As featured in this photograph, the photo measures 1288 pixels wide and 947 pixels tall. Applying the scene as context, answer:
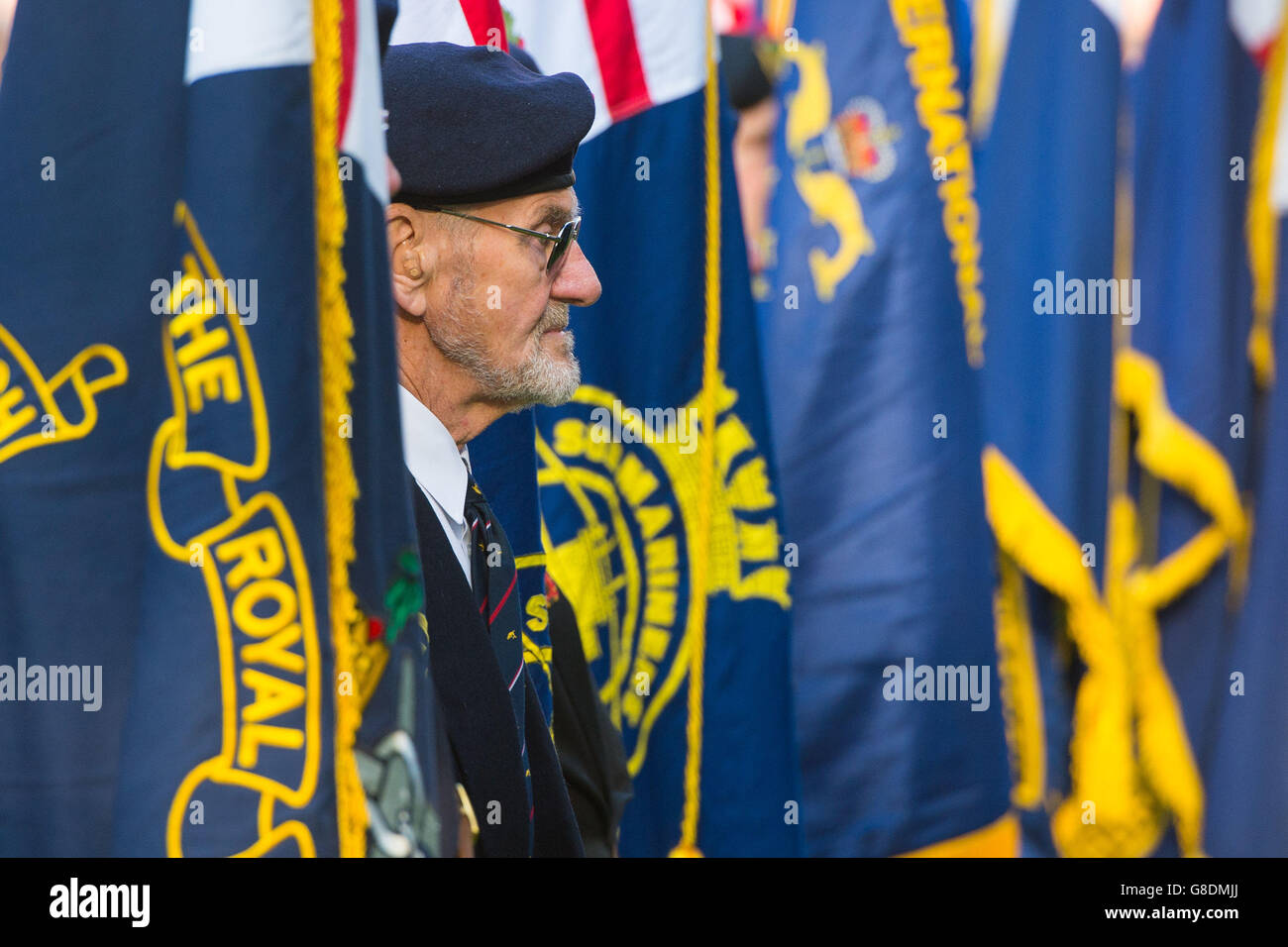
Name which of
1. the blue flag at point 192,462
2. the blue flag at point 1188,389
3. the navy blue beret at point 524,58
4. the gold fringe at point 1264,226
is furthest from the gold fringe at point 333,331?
the gold fringe at point 1264,226

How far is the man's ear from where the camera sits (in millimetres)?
1286

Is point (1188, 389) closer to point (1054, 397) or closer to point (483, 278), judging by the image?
point (1054, 397)

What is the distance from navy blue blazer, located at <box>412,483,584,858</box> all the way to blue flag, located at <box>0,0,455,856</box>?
0.31m

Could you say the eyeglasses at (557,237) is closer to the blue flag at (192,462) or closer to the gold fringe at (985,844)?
the blue flag at (192,462)

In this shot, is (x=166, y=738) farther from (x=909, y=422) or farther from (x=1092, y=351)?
(x=1092, y=351)

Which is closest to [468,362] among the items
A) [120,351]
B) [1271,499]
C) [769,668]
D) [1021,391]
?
[120,351]

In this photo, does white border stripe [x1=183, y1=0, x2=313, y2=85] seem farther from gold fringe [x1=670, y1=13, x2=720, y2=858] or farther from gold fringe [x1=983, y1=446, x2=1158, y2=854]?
gold fringe [x1=983, y1=446, x2=1158, y2=854]

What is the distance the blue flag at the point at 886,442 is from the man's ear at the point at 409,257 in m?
0.86

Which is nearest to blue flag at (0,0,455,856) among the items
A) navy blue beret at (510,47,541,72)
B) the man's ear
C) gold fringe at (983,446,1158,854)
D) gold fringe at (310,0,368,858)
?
gold fringe at (310,0,368,858)

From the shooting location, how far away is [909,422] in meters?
1.97

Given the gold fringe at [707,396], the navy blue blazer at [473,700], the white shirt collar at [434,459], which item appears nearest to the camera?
the navy blue blazer at [473,700]

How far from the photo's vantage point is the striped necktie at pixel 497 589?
3.97 feet

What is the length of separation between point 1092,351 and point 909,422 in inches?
11.8

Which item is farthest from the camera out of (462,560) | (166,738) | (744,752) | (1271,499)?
(1271,499)
